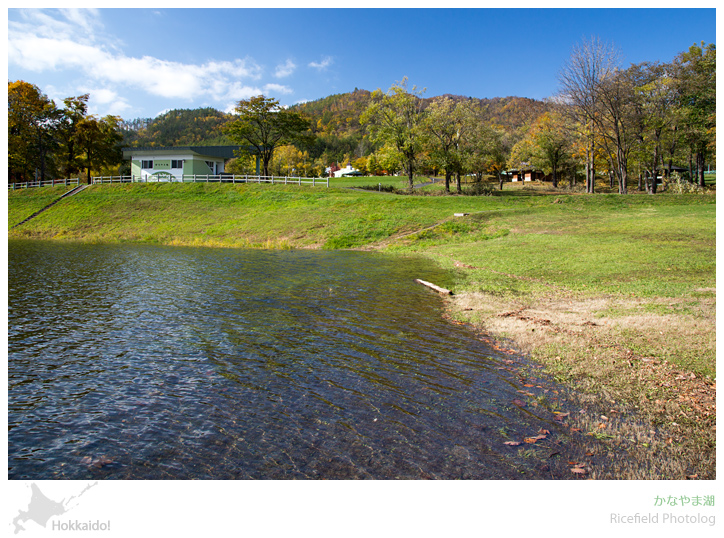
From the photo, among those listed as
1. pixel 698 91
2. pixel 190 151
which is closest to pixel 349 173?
pixel 190 151

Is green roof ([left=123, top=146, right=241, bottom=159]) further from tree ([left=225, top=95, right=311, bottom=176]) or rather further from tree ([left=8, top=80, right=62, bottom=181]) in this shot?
tree ([left=8, top=80, right=62, bottom=181])

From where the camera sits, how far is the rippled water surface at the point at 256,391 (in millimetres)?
5426

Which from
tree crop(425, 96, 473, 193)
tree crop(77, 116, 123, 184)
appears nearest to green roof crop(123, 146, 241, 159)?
tree crop(77, 116, 123, 184)

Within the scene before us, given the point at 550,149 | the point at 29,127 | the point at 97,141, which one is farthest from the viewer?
the point at 550,149

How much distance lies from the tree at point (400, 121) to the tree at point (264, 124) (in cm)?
1378

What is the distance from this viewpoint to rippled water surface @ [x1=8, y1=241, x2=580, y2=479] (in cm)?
543

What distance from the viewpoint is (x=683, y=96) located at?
174 ft
